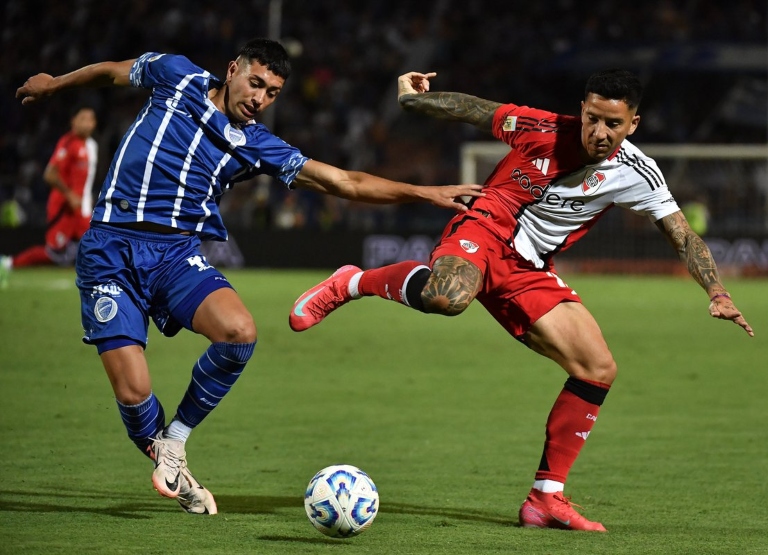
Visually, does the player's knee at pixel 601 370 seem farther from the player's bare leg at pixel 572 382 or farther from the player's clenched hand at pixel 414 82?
the player's clenched hand at pixel 414 82

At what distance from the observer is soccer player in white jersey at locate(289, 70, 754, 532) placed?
17.7 ft

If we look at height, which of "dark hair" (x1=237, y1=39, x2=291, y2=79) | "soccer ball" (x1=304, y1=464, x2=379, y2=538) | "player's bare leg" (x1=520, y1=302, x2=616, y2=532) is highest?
"dark hair" (x1=237, y1=39, x2=291, y2=79)

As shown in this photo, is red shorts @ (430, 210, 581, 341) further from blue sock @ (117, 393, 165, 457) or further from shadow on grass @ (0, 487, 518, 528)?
blue sock @ (117, 393, 165, 457)

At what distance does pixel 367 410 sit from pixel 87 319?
368cm

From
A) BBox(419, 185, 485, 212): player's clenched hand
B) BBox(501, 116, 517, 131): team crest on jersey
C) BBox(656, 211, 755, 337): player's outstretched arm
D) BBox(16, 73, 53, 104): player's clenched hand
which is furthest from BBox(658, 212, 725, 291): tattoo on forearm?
BBox(16, 73, 53, 104): player's clenched hand

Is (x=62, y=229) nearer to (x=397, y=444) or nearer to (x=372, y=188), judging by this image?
(x=397, y=444)

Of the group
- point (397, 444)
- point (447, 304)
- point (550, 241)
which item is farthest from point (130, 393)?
point (397, 444)

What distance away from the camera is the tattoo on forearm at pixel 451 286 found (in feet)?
17.7

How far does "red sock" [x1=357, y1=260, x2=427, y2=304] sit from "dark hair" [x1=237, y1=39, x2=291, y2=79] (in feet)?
3.49

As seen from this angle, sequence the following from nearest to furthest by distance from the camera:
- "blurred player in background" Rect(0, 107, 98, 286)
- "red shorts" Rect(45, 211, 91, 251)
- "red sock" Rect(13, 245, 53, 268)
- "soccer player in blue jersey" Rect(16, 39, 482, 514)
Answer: "soccer player in blue jersey" Rect(16, 39, 482, 514)
"blurred player in background" Rect(0, 107, 98, 286)
"red shorts" Rect(45, 211, 91, 251)
"red sock" Rect(13, 245, 53, 268)

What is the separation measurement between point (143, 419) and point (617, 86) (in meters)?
2.56

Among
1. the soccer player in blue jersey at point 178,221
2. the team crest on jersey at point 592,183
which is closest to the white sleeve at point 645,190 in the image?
the team crest on jersey at point 592,183

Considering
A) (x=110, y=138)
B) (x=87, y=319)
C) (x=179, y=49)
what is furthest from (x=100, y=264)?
(x=179, y=49)

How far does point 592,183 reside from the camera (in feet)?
18.7
